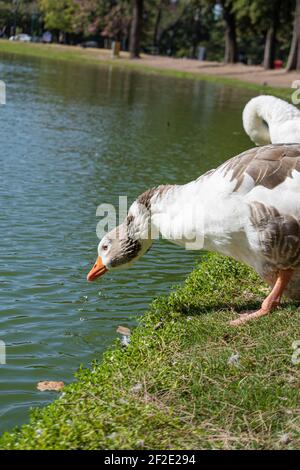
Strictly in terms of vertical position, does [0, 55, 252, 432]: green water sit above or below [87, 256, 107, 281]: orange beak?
below

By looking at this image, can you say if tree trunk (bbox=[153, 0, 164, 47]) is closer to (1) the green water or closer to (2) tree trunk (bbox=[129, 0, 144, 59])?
(2) tree trunk (bbox=[129, 0, 144, 59])

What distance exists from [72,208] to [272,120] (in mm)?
3945

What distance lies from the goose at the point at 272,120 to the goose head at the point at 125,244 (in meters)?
2.07

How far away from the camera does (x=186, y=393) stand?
4934mm

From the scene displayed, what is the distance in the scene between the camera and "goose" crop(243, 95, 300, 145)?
7746 millimetres

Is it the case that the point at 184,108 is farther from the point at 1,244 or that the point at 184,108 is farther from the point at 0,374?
the point at 0,374

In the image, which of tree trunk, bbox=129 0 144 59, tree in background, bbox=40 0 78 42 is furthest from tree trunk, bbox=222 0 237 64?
tree in background, bbox=40 0 78 42

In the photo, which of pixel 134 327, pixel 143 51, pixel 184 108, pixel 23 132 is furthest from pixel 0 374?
pixel 143 51

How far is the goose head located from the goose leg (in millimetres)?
1131

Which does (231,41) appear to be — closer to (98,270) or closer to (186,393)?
(98,270)

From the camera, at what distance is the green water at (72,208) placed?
253 inches

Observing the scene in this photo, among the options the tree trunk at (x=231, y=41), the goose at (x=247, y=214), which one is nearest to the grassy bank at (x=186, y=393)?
the goose at (x=247, y=214)

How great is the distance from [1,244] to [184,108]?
66.4 ft

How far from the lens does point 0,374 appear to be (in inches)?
230
